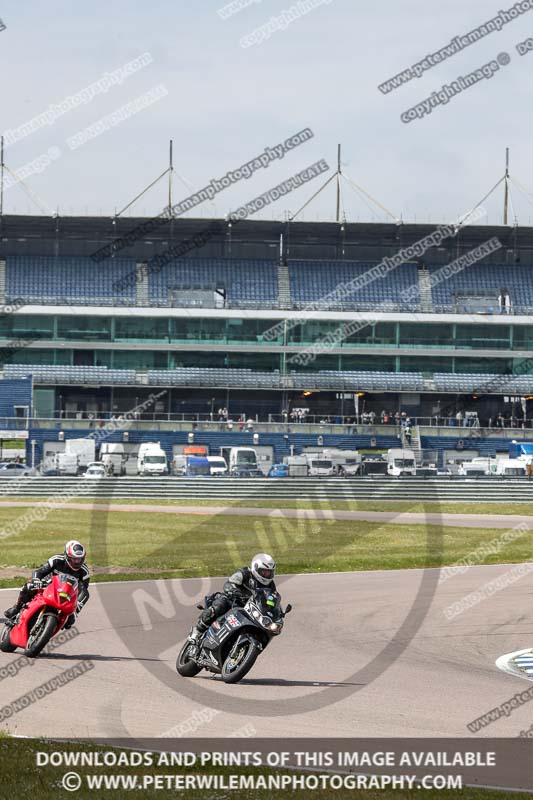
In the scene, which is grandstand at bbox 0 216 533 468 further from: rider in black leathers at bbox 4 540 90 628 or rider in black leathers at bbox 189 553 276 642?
rider in black leathers at bbox 189 553 276 642

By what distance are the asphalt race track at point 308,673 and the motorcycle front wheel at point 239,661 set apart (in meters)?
0.15

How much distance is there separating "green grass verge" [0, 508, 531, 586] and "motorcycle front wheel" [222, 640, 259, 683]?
10636 mm

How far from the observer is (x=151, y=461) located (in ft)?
214

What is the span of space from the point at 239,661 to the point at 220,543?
2054 cm

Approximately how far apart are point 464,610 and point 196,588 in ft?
18.5

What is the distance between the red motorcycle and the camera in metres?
15.0

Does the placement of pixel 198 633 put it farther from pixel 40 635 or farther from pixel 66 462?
pixel 66 462

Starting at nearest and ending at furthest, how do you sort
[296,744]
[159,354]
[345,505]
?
[296,744]
[345,505]
[159,354]

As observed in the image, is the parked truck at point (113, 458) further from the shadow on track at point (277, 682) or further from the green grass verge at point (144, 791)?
the green grass verge at point (144, 791)

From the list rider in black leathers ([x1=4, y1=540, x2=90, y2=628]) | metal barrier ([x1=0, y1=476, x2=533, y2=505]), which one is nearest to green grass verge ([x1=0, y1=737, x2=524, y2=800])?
rider in black leathers ([x1=4, y1=540, x2=90, y2=628])

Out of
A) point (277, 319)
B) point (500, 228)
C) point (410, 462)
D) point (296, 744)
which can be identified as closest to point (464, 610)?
point (296, 744)

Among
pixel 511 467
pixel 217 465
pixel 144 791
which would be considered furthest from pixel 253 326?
pixel 144 791

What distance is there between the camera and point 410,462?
215ft

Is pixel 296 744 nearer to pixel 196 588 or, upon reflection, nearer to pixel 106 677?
pixel 106 677
